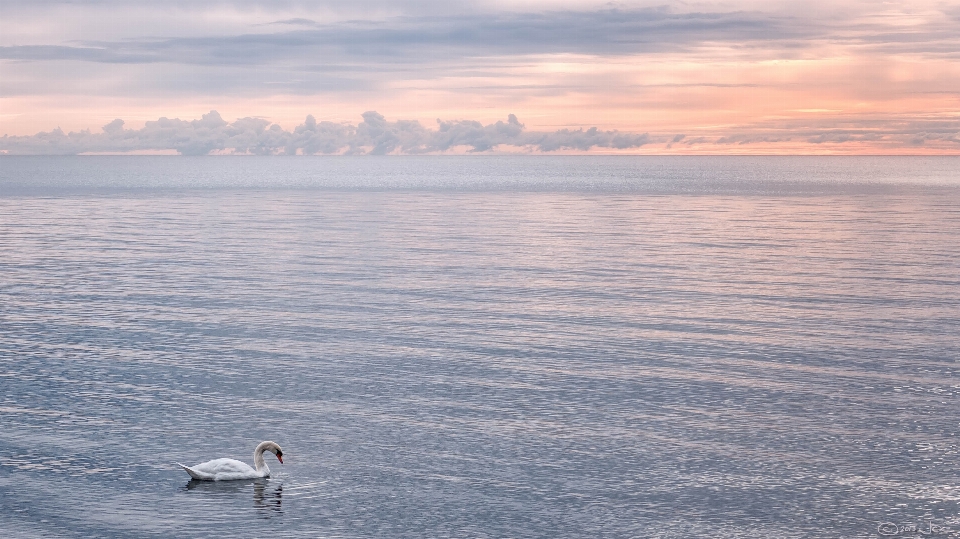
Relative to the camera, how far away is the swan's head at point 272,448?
21.6m

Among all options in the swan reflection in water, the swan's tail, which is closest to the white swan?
the swan's tail

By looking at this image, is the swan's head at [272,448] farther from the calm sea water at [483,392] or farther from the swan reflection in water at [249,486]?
the swan reflection in water at [249,486]

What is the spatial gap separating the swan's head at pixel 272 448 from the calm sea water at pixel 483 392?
1.18 feet

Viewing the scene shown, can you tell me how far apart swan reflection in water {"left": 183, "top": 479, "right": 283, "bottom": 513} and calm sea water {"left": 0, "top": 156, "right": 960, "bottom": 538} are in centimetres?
7

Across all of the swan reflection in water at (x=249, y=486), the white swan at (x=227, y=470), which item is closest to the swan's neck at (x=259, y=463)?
the white swan at (x=227, y=470)

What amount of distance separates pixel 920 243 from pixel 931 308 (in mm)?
29125

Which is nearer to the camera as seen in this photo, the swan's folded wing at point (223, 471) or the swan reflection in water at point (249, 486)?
the swan reflection in water at point (249, 486)

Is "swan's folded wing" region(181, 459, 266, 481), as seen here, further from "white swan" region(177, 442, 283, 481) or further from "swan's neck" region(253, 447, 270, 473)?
"swan's neck" region(253, 447, 270, 473)

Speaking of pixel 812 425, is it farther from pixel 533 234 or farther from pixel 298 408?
pixel 533 234

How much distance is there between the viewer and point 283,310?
41.4 metres

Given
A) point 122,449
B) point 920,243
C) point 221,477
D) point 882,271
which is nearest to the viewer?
point 221,477

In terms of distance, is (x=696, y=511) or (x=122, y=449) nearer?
(x=696, y=511)

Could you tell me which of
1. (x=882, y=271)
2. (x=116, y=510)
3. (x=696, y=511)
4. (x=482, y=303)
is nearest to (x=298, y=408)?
(x=116, y=510)

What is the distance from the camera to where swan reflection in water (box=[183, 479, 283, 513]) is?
66.9ft
